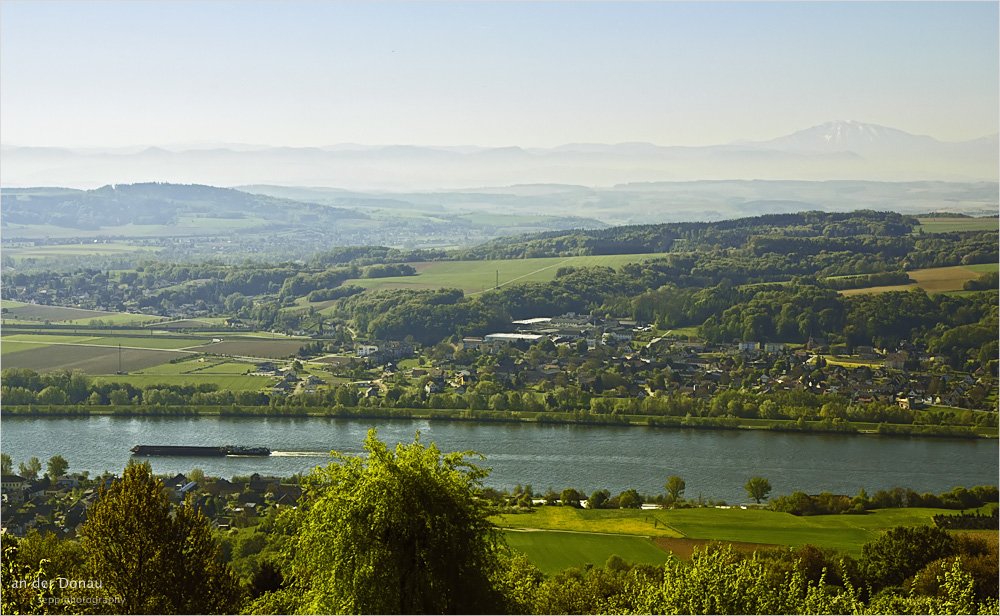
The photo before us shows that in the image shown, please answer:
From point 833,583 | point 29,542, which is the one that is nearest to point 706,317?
point 833,583

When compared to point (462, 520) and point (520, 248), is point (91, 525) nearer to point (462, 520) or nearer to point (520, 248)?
point (462, 520)

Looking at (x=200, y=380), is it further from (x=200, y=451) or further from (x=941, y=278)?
(x=941, y=278)

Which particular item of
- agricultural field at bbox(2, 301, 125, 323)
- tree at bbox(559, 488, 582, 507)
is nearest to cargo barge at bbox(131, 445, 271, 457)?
tree at bbox(559, 488, 582, 507)

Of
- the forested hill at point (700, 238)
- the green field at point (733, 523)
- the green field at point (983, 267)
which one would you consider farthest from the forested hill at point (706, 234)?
the green field at point (733, 523)

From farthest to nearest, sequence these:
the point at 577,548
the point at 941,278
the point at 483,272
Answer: the point at 483,272 → the point at 941,278 → the point at 577,548

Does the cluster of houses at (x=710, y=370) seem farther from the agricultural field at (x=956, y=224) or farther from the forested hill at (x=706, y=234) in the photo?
the agricultural field at (x=956, y=224)

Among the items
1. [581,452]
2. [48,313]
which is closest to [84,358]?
[48,313]
